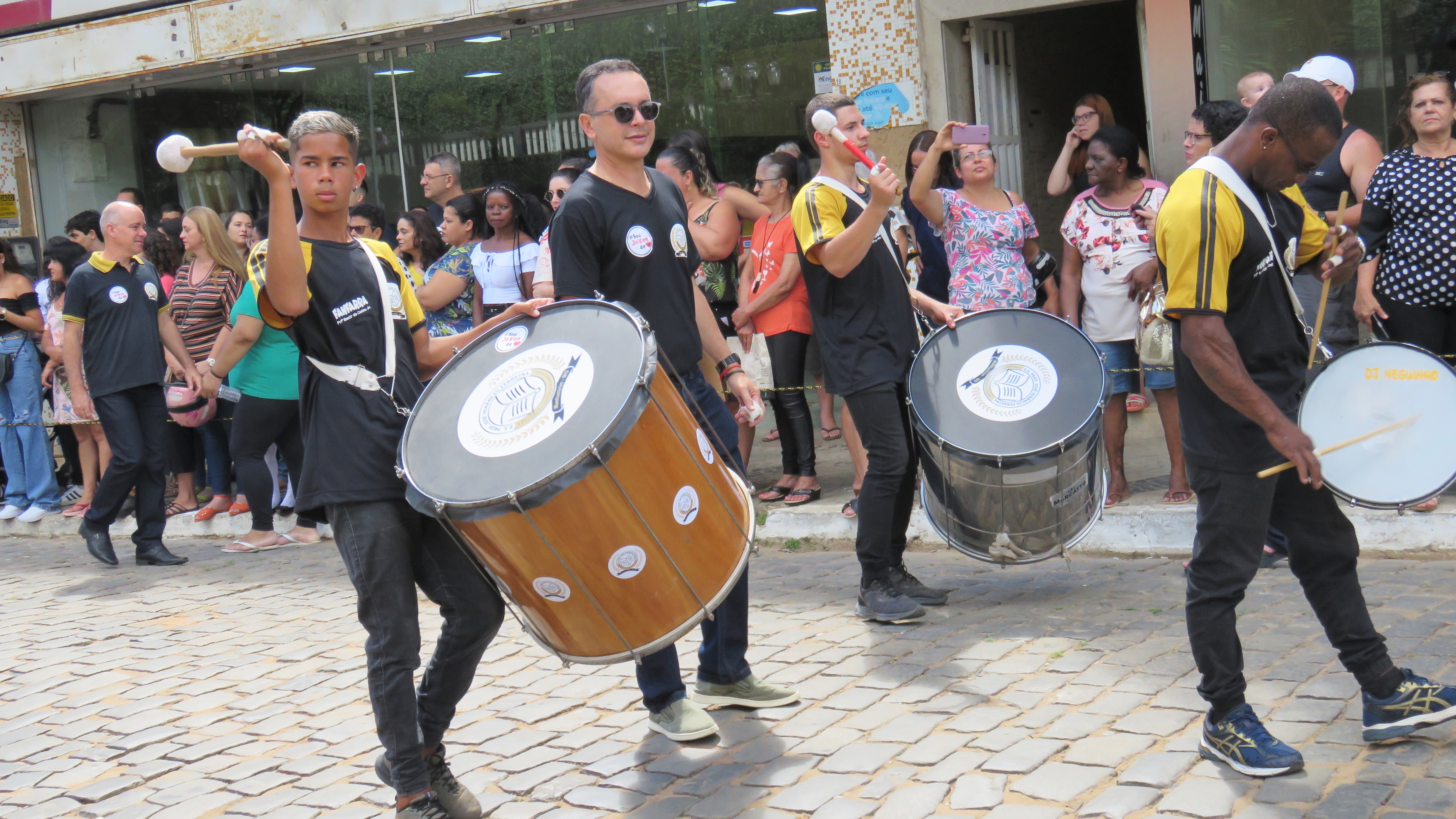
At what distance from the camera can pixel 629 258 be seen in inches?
165

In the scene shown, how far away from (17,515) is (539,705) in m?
7.37

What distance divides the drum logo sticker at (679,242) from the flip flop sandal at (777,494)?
374cm

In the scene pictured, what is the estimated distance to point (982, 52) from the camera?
9367mm

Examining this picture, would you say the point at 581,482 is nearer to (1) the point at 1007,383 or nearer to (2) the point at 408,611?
(2) the point at 408,611

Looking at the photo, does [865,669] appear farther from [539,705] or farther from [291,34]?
[291,34]

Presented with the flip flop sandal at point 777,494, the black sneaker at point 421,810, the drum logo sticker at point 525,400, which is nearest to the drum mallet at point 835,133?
the drum logo sticker at point 525,400

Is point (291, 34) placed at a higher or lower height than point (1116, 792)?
higher

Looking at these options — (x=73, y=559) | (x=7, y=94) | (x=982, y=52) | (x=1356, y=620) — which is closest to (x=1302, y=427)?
(x=1356, y=620)

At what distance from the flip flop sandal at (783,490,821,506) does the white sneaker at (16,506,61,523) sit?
5.95 meters

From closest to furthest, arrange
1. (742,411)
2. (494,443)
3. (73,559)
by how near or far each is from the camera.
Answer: (494,443), (742,411), (73,559)

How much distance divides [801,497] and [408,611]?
435 cm

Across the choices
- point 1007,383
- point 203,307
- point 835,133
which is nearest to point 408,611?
point 835,133

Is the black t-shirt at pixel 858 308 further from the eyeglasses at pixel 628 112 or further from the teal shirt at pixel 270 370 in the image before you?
the teal shirt at pixel 270 370

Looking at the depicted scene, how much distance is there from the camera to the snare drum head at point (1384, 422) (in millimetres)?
3746
